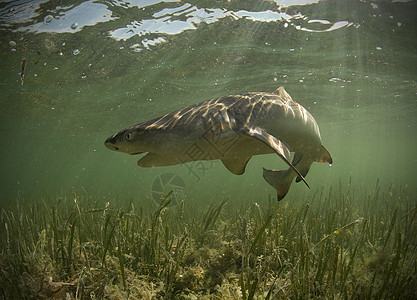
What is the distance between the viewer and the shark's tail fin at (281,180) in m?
5.29

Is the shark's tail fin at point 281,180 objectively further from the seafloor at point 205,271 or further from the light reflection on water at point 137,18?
the light reflection on water at point 137,18

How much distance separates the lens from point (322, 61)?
563 inches

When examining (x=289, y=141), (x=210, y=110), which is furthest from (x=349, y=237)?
(x=210, y=110)

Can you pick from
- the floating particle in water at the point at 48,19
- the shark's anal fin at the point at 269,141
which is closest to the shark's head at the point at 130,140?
the shark's anal fin at the point at 269,141

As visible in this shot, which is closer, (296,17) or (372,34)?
(296,17)

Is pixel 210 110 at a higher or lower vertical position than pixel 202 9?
lower

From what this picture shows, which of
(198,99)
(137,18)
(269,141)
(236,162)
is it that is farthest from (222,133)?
(198,99)

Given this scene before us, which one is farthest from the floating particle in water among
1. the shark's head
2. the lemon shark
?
the shark's head

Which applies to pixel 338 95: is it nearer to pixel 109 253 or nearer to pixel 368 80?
pixel 368 80

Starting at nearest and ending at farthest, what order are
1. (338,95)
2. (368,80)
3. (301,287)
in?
(301,287)
(368,80)
(338,95)

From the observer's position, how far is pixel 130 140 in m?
3.65

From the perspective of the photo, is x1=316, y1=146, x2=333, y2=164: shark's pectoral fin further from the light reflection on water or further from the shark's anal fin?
the light reflection on water

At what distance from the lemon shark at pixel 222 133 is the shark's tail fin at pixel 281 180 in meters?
0.06

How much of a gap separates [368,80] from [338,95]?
330 cm
